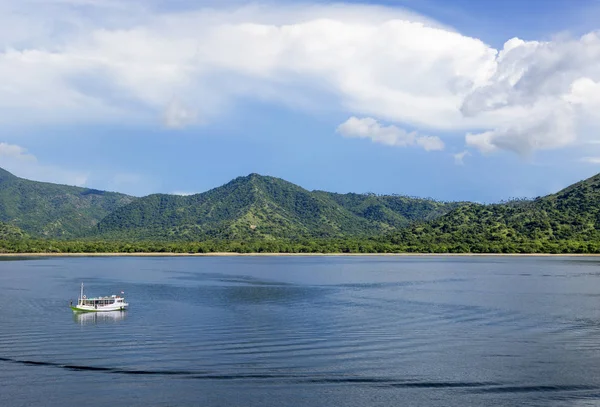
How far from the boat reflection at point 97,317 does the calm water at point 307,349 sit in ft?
2.94

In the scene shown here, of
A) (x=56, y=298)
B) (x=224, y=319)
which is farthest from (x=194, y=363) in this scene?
(x=56, y=298)

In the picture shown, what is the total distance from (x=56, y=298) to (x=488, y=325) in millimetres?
62767

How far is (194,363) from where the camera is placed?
4656cm

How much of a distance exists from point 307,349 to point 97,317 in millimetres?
33793

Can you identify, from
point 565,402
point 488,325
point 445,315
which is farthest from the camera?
point 445,315

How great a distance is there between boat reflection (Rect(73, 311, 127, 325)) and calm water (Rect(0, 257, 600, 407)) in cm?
90

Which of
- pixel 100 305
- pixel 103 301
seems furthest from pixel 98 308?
pixel 103 301

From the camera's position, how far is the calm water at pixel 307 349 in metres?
39.2

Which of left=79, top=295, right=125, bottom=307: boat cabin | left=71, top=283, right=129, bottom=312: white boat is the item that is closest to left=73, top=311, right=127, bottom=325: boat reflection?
left=71, top=283, right=129, bottom=312: white boat

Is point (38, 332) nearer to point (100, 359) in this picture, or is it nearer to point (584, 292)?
point (100, 359)

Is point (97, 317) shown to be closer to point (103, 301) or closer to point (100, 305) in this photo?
point (100, 305)

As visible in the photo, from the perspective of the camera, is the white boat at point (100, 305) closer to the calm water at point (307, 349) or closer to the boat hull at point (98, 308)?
the boat hull at point (98, 308)

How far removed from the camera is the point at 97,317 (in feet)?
241

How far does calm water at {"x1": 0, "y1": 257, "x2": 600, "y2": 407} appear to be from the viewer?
3922cm
